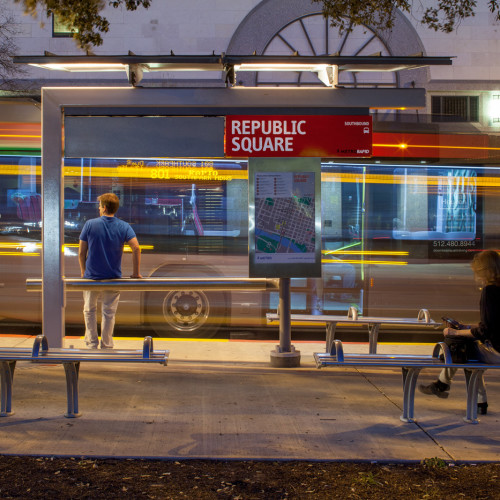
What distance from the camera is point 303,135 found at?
7445 millimetres

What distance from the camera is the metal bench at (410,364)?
5.68 m

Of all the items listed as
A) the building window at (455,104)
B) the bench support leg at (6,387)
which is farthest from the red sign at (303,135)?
the building window at (455,104)

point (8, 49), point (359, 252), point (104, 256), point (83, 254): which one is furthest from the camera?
point (8, 49)

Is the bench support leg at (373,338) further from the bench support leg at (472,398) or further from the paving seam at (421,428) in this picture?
the bench support leg at (472,398)

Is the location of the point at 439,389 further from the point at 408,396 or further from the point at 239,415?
the point at 239,415

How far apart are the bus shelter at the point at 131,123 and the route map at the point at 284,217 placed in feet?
2.36

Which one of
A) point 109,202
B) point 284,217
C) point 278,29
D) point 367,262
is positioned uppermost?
point 278,29

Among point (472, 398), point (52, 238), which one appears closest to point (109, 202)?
point (52, 238)

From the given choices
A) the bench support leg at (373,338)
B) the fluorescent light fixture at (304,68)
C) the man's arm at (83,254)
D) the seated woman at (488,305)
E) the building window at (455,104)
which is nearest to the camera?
the seated woman at (488,305)

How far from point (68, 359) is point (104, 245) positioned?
86.1 inches

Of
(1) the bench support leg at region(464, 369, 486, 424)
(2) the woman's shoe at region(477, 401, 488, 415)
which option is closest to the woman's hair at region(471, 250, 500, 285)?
(1) the bench support leg at region(464, 369, 486, 424)

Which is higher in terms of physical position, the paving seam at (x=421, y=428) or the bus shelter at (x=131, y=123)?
the bus shelter at (x=131, y=123)

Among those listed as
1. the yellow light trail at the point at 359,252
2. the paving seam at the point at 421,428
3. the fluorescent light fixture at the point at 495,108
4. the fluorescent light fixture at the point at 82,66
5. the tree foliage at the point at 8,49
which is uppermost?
the tree foliage at the point at 8,49

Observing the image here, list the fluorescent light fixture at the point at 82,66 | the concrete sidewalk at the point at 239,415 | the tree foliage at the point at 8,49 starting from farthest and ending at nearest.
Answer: the tree foliage at the point at 8,49 < the fluorescent light fixture at the point at 82,66 < the concrete sidewalk at the point at 239,415
